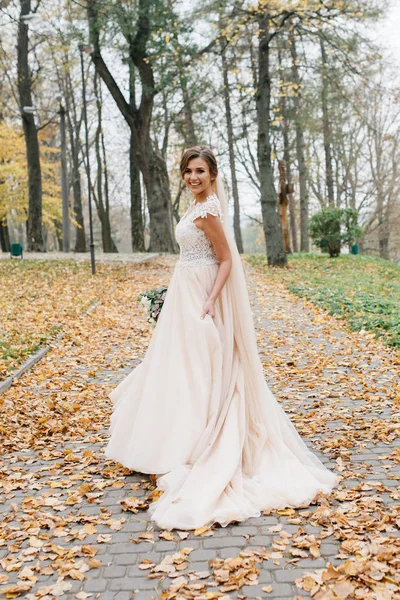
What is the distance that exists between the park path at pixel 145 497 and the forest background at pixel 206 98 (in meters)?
5.86

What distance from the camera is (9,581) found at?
3328mm

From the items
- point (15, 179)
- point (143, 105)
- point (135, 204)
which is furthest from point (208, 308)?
point (15, 179)

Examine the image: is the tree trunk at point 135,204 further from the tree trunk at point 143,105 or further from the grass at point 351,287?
the grass at point 351,287

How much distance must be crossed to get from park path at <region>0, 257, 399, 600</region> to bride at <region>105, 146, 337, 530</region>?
9.6 inches

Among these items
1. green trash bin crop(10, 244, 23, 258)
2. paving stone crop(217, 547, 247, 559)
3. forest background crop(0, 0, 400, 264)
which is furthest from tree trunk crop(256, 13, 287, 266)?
paving stone crop(217, 547, 247, 559)

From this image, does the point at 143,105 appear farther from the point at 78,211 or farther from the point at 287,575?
the point at 287,575

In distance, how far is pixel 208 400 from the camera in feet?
14.6

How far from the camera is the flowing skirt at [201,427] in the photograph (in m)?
4.04

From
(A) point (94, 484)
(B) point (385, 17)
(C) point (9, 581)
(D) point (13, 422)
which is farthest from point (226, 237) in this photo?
(B) point (385, 17)

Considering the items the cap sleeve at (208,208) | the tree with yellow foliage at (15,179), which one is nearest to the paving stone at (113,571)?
the cap sleeve at (208,208)

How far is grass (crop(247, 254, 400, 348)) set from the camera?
34.6 ft

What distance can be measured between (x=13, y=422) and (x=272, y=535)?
3.61 metres

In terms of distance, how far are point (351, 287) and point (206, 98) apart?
15.3m

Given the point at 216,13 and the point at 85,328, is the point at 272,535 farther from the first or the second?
the point at 216,13
